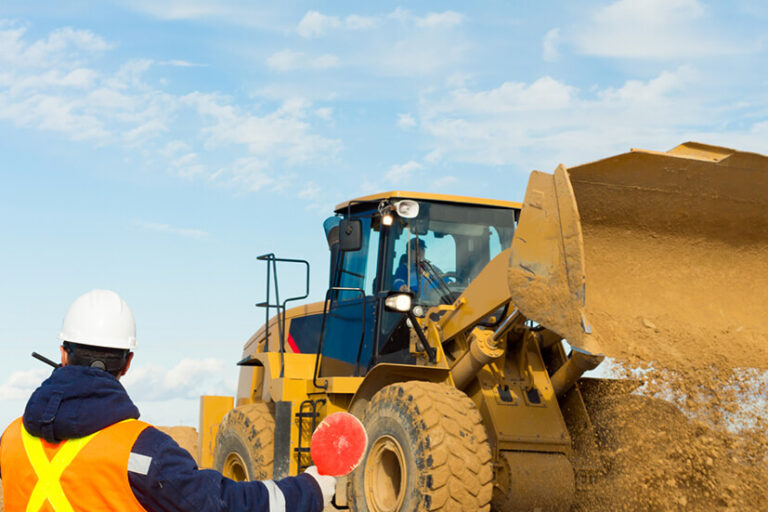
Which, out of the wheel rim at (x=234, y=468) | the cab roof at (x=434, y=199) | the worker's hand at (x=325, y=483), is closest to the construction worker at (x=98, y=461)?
the worker's hand at (x=325, y=483)

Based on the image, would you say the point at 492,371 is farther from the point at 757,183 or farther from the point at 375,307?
the point at 757,183

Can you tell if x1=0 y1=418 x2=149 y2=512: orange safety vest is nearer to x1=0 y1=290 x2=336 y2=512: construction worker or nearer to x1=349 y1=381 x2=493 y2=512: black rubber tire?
x1=0 y1=290 x2=336 y2=512: construction worker

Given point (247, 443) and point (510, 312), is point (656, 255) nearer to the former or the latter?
point (510, 312)

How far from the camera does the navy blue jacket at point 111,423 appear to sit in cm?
240

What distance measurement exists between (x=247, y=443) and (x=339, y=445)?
572 cm

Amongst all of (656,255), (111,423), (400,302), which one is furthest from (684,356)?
(111,423)

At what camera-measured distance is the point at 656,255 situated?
5.67m

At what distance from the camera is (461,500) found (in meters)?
5.47

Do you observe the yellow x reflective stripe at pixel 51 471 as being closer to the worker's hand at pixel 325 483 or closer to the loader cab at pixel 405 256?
the worker's hand at pixel 325 483

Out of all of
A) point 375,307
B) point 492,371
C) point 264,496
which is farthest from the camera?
point 375,307

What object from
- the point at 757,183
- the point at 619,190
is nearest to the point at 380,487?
the point at 619,190

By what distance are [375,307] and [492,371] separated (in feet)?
4.34

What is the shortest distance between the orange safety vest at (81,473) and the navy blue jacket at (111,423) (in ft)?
0.08

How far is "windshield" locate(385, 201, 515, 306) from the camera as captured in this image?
7082mm
